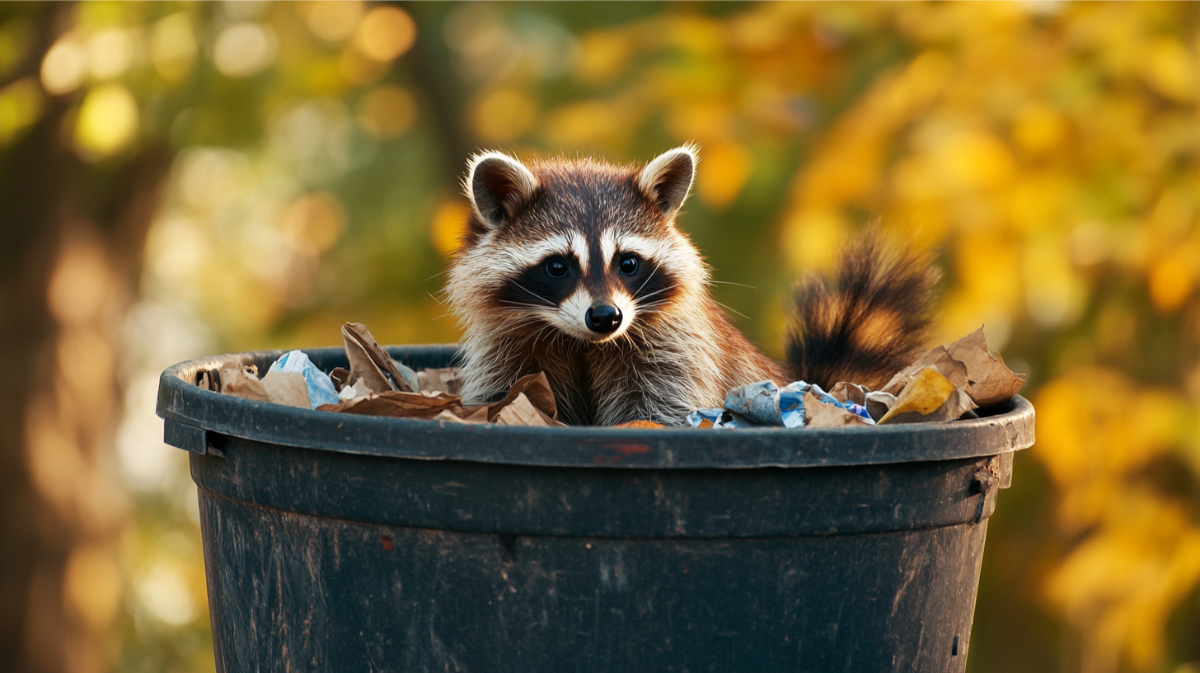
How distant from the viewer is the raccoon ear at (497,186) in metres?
2.71

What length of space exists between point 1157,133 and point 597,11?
388cm

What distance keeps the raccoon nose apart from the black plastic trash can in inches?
30.1

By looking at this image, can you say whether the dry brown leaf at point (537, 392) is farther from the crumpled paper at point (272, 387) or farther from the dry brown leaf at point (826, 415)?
the dry brown leaf at point (826, 415)

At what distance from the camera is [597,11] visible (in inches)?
281

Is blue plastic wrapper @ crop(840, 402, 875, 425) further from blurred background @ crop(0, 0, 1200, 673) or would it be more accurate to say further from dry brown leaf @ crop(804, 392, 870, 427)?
blurred background @ crop(0, 0, 1200, 673)

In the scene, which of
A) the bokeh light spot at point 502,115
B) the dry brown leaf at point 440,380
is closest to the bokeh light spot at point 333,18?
the bokeh light spot at point 502,115

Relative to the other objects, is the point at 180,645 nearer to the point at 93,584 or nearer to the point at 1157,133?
the point at 93,584

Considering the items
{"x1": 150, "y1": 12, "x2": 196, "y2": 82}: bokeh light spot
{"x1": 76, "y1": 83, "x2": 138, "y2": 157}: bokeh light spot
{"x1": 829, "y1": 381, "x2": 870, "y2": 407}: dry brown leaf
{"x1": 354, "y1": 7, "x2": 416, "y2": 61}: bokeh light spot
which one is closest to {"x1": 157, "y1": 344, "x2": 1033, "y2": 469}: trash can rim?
{"x1": 829, "y1": 381, "x2": 870, "y2": 407}: dry brown leaf

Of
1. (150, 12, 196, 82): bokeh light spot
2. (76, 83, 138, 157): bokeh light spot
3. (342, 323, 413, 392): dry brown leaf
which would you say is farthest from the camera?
(150, 12, 196, 82): bokeh light spot

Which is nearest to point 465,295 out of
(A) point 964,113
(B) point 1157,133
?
(A) point 964,113

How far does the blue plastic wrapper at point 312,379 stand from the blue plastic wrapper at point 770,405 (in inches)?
34.2

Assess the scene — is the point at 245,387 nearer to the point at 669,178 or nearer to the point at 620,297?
the point at 620,297

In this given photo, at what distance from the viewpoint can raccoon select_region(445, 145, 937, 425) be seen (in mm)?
2689

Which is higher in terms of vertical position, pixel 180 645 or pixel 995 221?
pixel 995 221
